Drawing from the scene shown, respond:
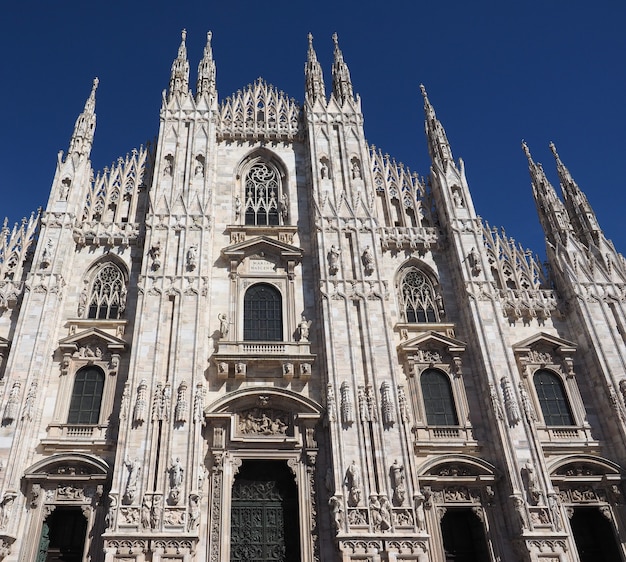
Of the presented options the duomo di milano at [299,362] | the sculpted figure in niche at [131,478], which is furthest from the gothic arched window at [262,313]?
the sculpted figure in niche at [131,478]

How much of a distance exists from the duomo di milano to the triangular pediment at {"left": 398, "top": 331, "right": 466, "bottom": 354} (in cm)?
7

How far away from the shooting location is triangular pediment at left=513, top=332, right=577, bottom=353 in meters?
20.7

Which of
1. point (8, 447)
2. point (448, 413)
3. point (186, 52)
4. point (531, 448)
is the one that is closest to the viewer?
point (8, 447)

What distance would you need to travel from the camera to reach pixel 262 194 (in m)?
24.7

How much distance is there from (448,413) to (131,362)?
10.7 m

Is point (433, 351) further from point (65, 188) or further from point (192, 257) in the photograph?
point (65, 188)

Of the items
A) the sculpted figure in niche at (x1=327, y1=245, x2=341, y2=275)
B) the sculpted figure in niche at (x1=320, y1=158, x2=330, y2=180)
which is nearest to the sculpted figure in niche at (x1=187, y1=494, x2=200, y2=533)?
the sculpted figure in niche at (x1=327, y1=245, x2=341, y2=275)

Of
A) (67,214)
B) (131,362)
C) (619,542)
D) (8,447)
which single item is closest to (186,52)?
(67,214)

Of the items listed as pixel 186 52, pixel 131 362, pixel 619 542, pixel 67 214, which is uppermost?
pixel 186 52

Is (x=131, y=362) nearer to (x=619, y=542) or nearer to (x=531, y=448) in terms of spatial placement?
(x=531, y=448)

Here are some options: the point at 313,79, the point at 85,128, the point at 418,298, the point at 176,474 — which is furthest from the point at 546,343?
the point at 85,128

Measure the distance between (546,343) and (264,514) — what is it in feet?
38.1

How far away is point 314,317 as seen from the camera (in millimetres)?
21016

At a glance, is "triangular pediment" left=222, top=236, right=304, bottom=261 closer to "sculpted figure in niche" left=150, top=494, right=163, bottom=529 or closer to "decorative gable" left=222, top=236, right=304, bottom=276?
"decorative gable" left=222, top=236, right=304, bottom=276
